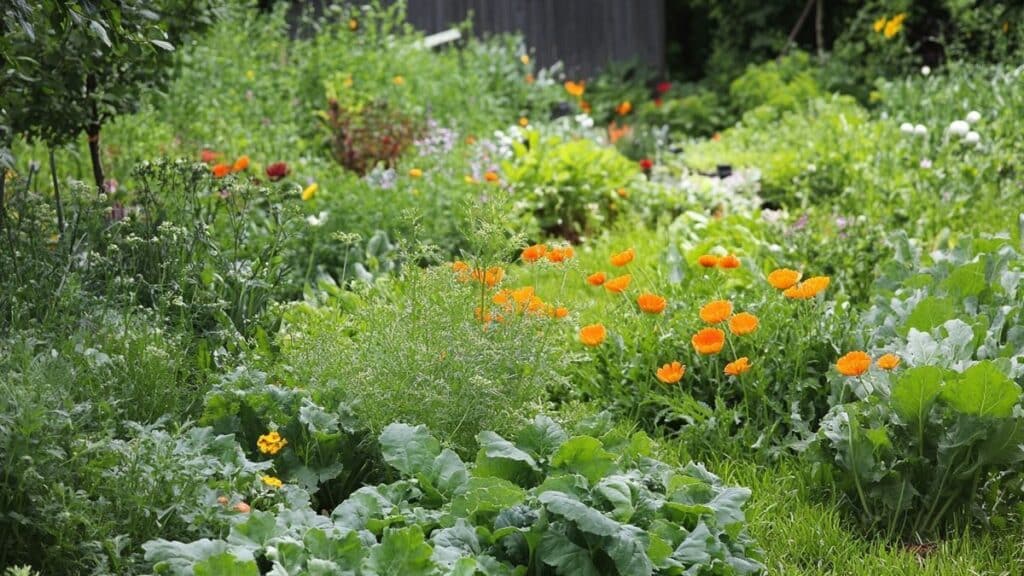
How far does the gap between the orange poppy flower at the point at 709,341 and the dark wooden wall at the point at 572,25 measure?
7818 millimetres

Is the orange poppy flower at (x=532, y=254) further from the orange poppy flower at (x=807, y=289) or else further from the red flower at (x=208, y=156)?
the red flower at (x=208, y=156)

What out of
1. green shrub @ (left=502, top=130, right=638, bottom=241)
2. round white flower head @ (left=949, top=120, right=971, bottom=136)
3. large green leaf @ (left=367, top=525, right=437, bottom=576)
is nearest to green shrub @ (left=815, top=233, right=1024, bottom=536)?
large green leaf @ (left=367, top=525, right=437, bottom=576)

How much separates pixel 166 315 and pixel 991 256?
2.75 m

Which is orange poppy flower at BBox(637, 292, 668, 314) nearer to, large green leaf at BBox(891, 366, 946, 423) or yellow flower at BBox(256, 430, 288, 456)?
large green leaf at BBox(891, 366, 946, 423)

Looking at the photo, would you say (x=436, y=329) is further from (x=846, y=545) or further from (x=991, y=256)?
(x=991, y=256)

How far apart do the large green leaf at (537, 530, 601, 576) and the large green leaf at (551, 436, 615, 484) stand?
22 cm

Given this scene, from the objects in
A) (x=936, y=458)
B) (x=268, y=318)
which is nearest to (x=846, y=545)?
(x=936, y=458)

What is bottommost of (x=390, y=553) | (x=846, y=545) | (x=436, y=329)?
(x=846, y=545)

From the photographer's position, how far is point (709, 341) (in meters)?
3.33

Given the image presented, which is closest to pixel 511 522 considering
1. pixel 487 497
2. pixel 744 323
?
pixel 487 497

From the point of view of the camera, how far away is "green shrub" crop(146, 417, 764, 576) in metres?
2.29

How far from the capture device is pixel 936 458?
3.06m

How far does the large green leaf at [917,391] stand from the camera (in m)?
2.94

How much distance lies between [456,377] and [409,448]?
276mm
